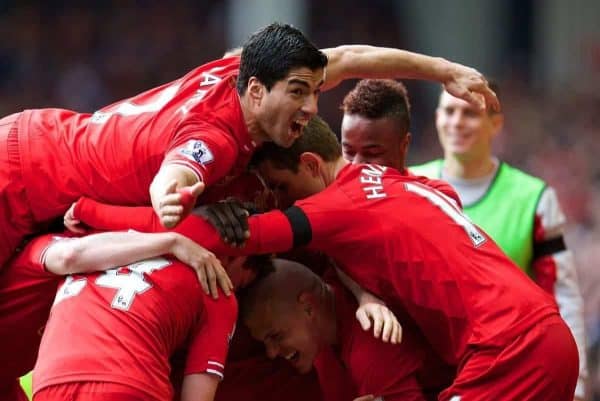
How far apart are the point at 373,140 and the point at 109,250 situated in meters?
1.24

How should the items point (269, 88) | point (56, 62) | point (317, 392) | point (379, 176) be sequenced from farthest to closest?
point (56, 62), point (317, 392), point (379, 176), point (269, 88)

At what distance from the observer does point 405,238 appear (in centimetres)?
445

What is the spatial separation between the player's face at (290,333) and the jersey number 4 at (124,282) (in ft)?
1.94

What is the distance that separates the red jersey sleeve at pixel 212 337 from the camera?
4281 mm

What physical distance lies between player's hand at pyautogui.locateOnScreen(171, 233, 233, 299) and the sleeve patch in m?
0.32

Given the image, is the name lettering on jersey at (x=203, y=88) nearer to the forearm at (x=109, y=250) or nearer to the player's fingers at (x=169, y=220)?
the forearm at (x=109, y=250)

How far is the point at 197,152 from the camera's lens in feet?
13.5

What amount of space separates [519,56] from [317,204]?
10.2 metres

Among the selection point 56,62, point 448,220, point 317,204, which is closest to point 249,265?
point 317,204

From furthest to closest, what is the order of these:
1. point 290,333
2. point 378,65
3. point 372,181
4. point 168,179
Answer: point 378,65
point 290,333
point 372,181
point 168,179

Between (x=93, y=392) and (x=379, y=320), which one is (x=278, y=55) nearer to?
(x=379, y=320)

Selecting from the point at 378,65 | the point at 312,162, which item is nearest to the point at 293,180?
the point at 312,162

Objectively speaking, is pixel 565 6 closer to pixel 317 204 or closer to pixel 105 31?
pixel 105 31

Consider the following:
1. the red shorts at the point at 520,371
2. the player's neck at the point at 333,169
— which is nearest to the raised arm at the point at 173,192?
the player's neck at the point at 333,169
